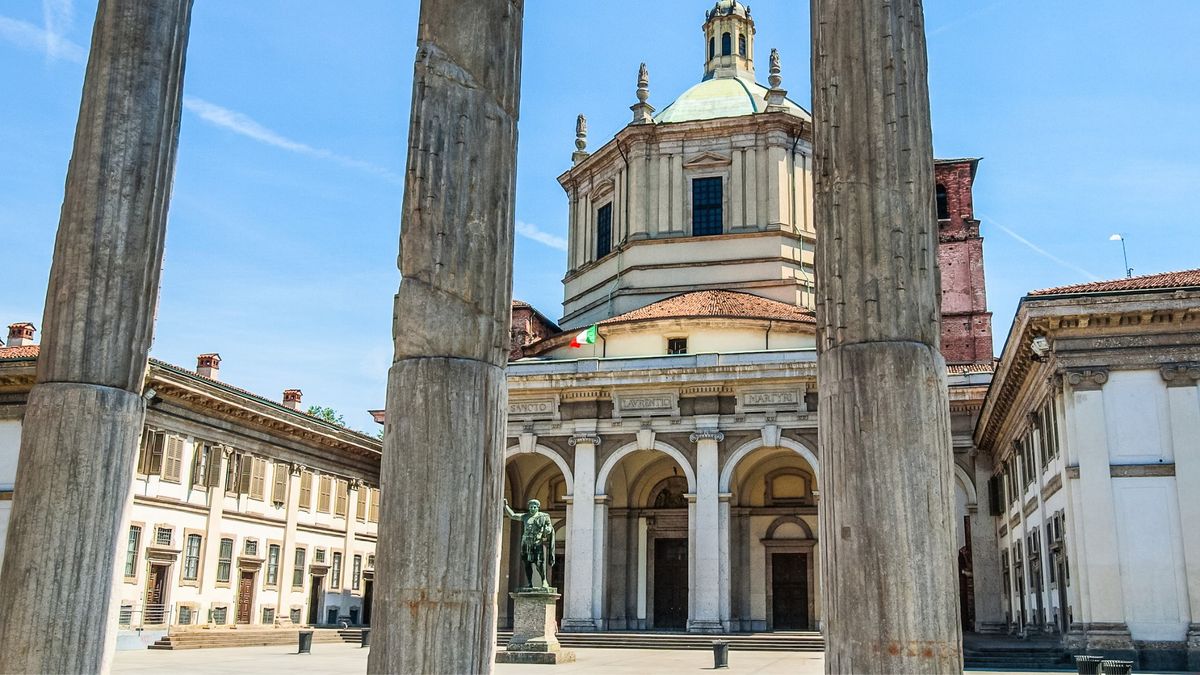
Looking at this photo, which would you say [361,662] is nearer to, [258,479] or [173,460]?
[173,460]

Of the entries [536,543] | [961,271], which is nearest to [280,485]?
[536,543]

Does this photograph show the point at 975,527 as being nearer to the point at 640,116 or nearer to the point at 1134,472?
the point at 1134,472

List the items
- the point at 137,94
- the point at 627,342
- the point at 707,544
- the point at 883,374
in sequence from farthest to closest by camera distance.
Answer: the point at 627,342, the point at 707,544, the point at 137,94, the point at 883,374

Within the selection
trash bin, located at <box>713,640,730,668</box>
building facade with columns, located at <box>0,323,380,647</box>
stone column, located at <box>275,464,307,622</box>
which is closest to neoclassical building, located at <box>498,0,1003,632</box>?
building facade with columns, located at <box>0,323,380,647</box>

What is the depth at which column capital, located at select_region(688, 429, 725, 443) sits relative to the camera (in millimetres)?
35375

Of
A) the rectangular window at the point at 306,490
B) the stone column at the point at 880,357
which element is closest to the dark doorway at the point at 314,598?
the rectangular window at the point at 306,490

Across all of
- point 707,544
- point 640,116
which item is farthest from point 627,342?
point 640,116

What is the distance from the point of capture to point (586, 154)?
4709cm

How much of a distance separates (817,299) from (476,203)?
254 cm

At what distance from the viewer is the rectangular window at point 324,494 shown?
39781mm

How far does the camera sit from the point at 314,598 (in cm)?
3916

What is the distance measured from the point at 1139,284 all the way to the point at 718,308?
16.3m

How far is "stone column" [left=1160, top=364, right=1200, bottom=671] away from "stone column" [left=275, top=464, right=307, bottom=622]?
26.6 metres

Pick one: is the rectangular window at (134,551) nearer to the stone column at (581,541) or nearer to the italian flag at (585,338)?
the stone column at (581,541)
